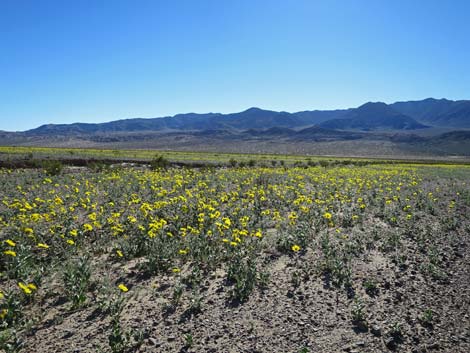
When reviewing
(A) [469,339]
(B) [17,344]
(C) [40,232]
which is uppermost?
(C) [40,232]

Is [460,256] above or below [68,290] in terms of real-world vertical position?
below

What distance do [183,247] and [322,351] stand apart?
4.11 meters

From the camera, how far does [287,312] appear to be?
5.65 meters

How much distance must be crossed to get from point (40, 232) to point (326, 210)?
8.96 metres

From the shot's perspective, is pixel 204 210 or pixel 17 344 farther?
pixel 204 210

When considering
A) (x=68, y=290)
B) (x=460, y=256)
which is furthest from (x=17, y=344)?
(x=460, y=256)

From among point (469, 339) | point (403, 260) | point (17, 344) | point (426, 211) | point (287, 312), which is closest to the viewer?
point (17, 344)

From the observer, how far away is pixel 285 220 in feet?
35.6

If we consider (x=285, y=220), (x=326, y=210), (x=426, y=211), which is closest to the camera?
(x=285, y=220)

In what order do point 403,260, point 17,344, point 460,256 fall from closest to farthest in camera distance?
point 17,344 < point 403,260 < point 460,256

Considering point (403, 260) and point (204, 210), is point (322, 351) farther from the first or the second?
point (204, 210)

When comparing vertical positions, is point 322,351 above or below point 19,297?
below

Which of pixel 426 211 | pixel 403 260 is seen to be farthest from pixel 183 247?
pixel 426 211

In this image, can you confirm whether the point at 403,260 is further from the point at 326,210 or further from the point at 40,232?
the point at 40,232
